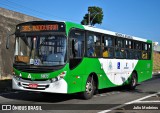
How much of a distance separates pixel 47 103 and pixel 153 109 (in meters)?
3.59

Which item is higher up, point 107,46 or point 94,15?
point 94,15

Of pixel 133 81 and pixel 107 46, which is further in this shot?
pixel 133 81

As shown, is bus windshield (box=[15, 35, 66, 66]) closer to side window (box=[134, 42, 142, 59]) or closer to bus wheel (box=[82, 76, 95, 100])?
bus wheel (box=[82, 76, 95, 100])

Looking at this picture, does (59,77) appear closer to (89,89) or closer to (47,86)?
(47,86)

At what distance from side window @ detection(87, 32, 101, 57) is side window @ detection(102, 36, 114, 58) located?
439mm

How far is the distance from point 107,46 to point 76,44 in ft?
10.1

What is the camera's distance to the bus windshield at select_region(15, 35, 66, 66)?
11447 mm

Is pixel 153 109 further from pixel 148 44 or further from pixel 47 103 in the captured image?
pixel 148 44

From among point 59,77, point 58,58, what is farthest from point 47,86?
point 58,58

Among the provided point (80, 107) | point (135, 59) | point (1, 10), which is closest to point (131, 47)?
point (135, 59)

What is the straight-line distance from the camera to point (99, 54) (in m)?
14.0

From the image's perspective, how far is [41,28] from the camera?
468 inches

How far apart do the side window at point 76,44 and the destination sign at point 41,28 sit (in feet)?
1.68

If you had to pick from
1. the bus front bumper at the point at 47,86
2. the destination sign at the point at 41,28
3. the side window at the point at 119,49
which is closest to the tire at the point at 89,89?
the bus front bumper at the point at 47,86
